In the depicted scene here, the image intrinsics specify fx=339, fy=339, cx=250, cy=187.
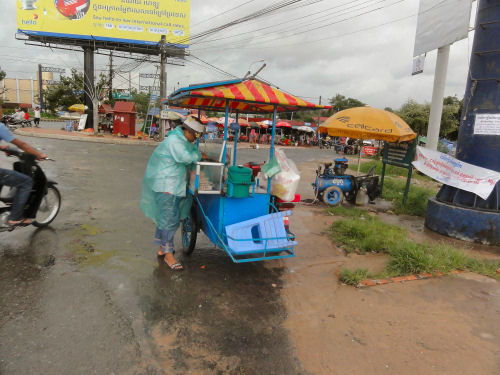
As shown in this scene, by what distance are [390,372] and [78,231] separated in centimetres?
437

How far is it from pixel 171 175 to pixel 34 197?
7.16 ft

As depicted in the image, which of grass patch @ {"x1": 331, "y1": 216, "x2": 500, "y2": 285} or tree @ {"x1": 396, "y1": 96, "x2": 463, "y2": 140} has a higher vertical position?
tree @ {"x1": 396, "y1": 96, "x2": 463, "y2": 140}

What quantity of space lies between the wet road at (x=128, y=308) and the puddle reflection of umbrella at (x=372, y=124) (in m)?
4.31

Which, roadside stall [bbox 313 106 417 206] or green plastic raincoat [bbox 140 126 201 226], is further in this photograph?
roadside stall [bbox 313 106 417 206]

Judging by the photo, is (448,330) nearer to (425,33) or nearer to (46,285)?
(46,285)

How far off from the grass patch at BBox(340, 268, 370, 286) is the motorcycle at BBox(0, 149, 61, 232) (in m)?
4.11

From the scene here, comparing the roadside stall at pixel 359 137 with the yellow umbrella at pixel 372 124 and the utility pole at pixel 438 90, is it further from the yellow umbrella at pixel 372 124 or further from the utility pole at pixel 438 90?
the utility pole at pixel 438 90

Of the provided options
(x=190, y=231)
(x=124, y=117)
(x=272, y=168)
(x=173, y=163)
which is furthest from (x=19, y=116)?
(x=272, y=168)

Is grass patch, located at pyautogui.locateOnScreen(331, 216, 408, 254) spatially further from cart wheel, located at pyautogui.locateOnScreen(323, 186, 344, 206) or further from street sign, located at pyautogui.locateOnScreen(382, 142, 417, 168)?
street sign, located at pyautogui.locateOnScreen(382, 142, 417, 168)

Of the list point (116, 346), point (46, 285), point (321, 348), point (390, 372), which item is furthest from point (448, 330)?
point (46, 285)

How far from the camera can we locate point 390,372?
8.09 feet

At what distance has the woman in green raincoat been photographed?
3.75m

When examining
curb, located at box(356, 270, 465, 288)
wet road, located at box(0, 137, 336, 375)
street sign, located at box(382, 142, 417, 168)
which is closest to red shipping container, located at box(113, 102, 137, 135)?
street sign, located at box(382, 142, 417, 168)

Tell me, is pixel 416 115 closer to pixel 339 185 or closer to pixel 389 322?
pixel 339 185
